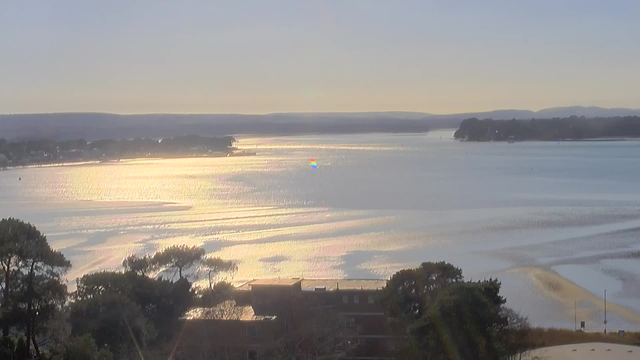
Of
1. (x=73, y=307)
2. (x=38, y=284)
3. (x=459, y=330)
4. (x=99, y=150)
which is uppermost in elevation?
(x=38, y=284)

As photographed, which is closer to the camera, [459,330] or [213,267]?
[459,330]

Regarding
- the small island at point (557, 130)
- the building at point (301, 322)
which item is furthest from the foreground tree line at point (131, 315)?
the small island at point (557, 130)

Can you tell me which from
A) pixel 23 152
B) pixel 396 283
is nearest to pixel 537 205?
pixel 396 283

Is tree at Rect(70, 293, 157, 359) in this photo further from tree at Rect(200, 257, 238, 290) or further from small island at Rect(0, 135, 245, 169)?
small island at Rect(0, 135, 245, 169)

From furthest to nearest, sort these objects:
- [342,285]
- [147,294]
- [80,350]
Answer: [342,285], [147,294], [80,350]

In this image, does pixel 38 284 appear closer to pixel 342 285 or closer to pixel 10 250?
pixel 10 250

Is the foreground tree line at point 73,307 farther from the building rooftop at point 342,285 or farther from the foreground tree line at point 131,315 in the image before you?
the building rooftop at point 342,285

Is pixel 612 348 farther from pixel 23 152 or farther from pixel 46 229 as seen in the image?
pixel 23 152

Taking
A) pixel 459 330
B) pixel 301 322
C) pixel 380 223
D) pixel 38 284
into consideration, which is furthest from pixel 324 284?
pixel 380 223
